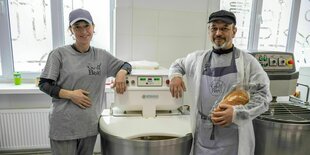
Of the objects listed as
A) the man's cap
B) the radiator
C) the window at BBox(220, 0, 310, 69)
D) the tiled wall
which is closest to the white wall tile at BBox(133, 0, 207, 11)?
the tiled wall

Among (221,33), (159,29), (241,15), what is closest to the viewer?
(221,33)

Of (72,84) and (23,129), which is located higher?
(72,84)

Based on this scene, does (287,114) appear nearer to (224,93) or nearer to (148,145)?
(224,93)

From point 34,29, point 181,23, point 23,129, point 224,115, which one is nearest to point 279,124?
point 224,115

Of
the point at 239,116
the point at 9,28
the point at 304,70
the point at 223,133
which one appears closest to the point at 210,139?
the point at 223,133

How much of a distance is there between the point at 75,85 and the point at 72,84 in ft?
0.06

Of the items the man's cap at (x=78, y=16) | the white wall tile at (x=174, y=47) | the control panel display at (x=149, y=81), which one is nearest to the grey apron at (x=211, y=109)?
the control panel display at (x=149, y=81)

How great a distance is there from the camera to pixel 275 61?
5.93 ft

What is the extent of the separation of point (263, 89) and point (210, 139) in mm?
376

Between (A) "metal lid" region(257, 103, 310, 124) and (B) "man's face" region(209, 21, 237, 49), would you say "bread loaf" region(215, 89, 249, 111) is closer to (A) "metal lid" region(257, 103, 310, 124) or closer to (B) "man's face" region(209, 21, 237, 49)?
(B) "man's face" region(209, 21, 237, 49)

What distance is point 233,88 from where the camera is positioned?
1.17 metres

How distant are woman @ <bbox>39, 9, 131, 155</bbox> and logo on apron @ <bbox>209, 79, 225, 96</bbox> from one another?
50 centimetres

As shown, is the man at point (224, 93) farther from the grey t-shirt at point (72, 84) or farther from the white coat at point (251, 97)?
the grey t-shirt at point (72, 84)

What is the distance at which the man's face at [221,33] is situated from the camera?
3.91ft
